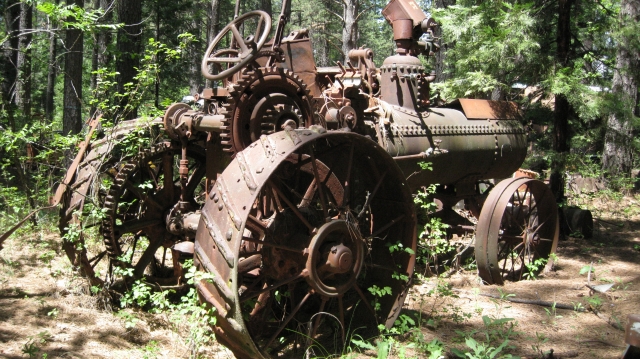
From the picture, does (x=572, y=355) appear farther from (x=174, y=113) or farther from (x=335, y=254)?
(x=174, y=113)

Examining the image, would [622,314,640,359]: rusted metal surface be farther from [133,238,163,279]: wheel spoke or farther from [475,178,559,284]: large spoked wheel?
[133,238,163,279]: wheel spoke

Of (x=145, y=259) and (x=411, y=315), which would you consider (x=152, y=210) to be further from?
(x=411, y=315)

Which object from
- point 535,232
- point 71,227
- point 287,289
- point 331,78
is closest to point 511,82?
point 535,232

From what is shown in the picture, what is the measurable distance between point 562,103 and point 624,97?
3.02 feet

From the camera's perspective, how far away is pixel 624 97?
877 cm

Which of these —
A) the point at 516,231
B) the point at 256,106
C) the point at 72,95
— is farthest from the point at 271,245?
the point at 72,95

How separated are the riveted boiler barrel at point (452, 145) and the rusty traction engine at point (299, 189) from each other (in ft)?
0.08

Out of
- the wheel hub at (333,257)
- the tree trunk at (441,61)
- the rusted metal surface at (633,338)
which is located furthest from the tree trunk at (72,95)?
the rusted metal surface at (633,338)

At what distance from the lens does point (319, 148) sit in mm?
5480

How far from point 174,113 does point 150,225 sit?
131cm

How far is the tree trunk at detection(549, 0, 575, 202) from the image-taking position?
8.75 meters

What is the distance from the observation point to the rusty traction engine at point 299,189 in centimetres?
432

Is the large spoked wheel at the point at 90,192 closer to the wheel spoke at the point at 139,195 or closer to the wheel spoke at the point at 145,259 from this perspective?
the wheel spoke at the point at 139,195

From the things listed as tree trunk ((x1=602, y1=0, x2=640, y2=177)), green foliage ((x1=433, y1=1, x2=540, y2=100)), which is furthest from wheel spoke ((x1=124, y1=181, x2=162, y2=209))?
tree trunk ((x1=602, y1=0, x2=640, y2=177))
